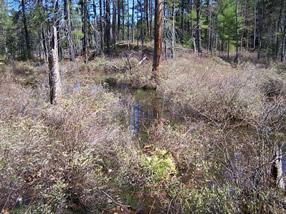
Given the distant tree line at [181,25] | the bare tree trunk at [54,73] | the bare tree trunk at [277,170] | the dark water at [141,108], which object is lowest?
the dark water at [141,108]

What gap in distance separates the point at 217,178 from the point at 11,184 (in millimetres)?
2939

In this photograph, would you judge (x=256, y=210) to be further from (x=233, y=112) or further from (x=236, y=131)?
→ (x=233, y=112)

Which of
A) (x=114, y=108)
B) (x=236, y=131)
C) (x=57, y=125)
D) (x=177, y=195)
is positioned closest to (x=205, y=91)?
(x=236, y=131)

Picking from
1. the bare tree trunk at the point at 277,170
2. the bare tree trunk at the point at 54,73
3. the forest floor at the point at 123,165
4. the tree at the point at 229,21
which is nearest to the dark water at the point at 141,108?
the forest floor at the point at 123,165

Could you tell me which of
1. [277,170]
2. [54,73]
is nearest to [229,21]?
[54,73]

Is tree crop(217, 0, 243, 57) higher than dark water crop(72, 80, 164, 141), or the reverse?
tree crop(217, 0, 243, 57)

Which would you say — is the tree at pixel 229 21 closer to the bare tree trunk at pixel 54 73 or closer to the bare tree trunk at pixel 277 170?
the bare tree trunk at pixel 54 73

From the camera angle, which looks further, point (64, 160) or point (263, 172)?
point (64, 160)

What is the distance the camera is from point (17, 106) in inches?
295

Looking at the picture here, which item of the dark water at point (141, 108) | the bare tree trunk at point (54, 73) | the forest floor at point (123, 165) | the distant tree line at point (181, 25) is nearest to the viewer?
the forest floor at point (123, 165)

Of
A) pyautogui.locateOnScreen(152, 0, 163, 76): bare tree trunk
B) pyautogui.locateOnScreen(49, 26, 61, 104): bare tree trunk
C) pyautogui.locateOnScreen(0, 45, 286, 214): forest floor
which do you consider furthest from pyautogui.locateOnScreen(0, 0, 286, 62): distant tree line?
pyautogui.locateOnScreen(0, 45, 286, 214): forest floor

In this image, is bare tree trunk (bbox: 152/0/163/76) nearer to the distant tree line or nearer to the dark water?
the dark water

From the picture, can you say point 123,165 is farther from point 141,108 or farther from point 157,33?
point 157,33

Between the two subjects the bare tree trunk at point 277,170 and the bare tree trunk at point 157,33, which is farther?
the bare tree trunk at point 157,33
